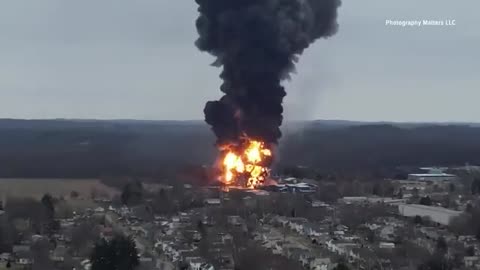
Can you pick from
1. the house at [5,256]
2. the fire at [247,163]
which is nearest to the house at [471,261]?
the fire at [247,163]

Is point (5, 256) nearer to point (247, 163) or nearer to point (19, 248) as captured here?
point (19, 248)

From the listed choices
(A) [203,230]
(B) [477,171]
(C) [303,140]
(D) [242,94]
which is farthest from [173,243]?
(C) [303,140]

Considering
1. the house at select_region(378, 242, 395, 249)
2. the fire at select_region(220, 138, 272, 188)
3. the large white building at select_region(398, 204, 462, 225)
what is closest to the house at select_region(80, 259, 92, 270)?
the fire at select_region(220, 138, 272, 188)

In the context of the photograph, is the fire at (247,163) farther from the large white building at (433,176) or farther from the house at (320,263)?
the large white building at (433,176)

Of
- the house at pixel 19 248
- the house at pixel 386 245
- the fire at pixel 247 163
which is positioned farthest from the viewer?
the fire at pixel 247 163

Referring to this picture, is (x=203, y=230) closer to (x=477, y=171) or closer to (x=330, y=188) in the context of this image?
(x=330, y=188)

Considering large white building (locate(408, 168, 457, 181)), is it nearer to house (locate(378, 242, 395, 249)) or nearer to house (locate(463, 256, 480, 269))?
house (locate(378, 242, 395, 249))
